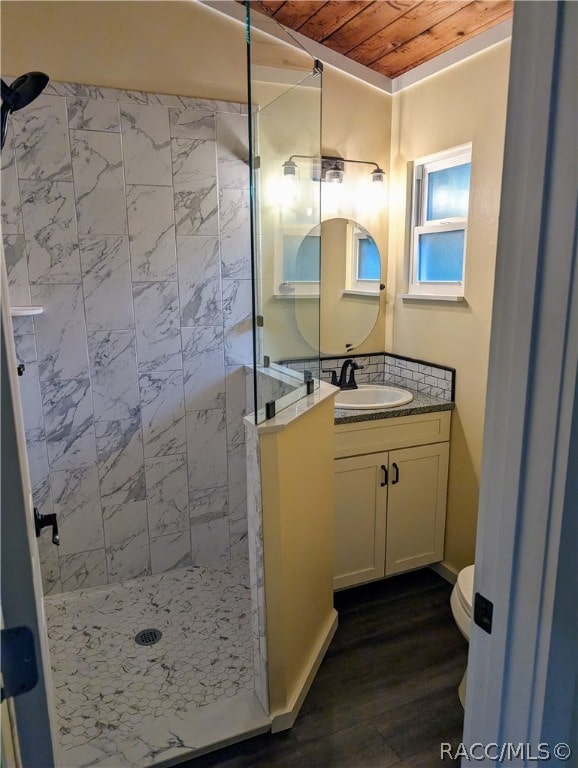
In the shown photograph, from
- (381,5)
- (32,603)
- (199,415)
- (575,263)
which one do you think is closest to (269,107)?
(381,5)

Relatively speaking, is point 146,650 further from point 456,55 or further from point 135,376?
point 456,55

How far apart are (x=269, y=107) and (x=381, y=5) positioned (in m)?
0.65

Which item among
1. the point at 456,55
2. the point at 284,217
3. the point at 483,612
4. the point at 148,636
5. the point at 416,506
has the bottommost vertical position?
the point at 148,636

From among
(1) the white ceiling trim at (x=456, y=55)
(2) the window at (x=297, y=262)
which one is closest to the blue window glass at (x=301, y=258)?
(2) the window at (x=297, y=262)

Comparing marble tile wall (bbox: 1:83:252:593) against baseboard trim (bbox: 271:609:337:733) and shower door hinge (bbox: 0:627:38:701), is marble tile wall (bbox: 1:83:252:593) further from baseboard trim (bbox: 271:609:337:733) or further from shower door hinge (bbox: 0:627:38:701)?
shower door hinge (bbox: 0:627:38:701)

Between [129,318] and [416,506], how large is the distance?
67.3 inches

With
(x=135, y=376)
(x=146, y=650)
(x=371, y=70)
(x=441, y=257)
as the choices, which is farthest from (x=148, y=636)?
(x=371, y=70)

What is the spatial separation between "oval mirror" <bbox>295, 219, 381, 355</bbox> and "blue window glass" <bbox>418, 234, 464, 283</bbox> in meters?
0.26

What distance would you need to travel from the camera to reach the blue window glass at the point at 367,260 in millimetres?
2852

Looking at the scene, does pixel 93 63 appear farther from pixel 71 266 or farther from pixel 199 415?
pixel 199 415

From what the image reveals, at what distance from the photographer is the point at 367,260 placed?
288 cm

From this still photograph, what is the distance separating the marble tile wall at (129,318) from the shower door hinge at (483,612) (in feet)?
6.68

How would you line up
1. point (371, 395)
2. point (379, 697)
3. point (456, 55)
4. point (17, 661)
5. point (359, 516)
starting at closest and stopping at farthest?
point (17, 661), point (379, 697), point (456, 55), point (359, 516), point (371, 395)

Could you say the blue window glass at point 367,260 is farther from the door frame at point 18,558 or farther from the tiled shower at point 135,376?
the door frame at point 18,558
